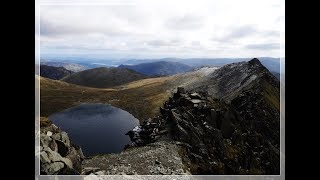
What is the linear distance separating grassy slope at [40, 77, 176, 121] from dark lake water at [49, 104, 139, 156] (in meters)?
3.59

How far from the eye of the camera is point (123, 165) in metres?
25.9

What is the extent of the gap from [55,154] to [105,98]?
331 feet

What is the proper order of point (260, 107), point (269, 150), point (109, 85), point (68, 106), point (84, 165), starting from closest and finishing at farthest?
point (84, 165) < point (269, 150) < point (260, 107) < point (68, 106) < point (109, 85)

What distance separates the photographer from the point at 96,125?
7888 centimetres

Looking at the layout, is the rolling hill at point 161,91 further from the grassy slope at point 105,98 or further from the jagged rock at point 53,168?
the jagged rock at point 53,168

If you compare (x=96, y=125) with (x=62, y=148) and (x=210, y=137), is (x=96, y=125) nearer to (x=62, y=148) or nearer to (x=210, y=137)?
(x=210, y=137)

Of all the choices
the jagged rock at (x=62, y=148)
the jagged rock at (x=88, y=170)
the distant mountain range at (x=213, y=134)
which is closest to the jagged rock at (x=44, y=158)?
the distant mountain range at (x=213, y=134)

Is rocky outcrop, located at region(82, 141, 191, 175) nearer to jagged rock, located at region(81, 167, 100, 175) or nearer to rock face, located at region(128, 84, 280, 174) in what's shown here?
jagged rock, located at region(81, 167, 100, 175)

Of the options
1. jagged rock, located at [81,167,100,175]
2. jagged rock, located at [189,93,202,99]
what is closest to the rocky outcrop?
jagged rock, located at [81,167,100,175]

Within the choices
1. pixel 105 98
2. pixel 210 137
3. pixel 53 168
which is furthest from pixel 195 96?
pixel 105 98
